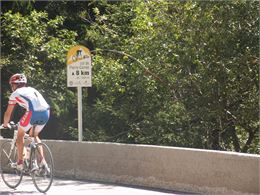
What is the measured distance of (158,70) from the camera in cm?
1512

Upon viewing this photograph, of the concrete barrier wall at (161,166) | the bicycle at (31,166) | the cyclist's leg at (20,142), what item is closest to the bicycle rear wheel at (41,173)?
the bicycle at (31,166)

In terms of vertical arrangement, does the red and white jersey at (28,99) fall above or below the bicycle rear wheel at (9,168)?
above

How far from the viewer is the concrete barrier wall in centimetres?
945

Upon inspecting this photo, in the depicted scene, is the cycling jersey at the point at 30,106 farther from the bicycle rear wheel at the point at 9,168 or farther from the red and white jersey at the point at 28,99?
the bicycle rear wheel at the point at 9,168

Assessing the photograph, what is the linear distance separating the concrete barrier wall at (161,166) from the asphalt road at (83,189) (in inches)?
11.4

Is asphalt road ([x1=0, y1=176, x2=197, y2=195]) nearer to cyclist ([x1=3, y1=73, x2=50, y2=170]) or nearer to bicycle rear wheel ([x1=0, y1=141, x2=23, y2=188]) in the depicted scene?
bicycle rear wheel ([x1=0, y1=141, x2=23, y2=188])

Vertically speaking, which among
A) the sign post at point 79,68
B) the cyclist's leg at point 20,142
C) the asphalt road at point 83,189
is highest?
the sign post at point 79,68

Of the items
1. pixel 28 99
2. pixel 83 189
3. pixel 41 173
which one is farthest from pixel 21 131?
pixel 83 189

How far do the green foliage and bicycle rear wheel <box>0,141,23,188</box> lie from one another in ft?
16.4

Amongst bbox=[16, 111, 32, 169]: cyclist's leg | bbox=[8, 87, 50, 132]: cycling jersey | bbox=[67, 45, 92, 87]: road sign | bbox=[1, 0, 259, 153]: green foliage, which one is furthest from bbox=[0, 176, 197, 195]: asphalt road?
bbox=[1, 0, 259, 153]: green foliage

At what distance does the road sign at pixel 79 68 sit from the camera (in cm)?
1232

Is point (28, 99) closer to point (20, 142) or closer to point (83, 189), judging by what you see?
point (20, 142)

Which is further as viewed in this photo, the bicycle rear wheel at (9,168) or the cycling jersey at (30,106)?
the bicycle rear wheel at (9,168)

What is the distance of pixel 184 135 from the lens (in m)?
15.5
